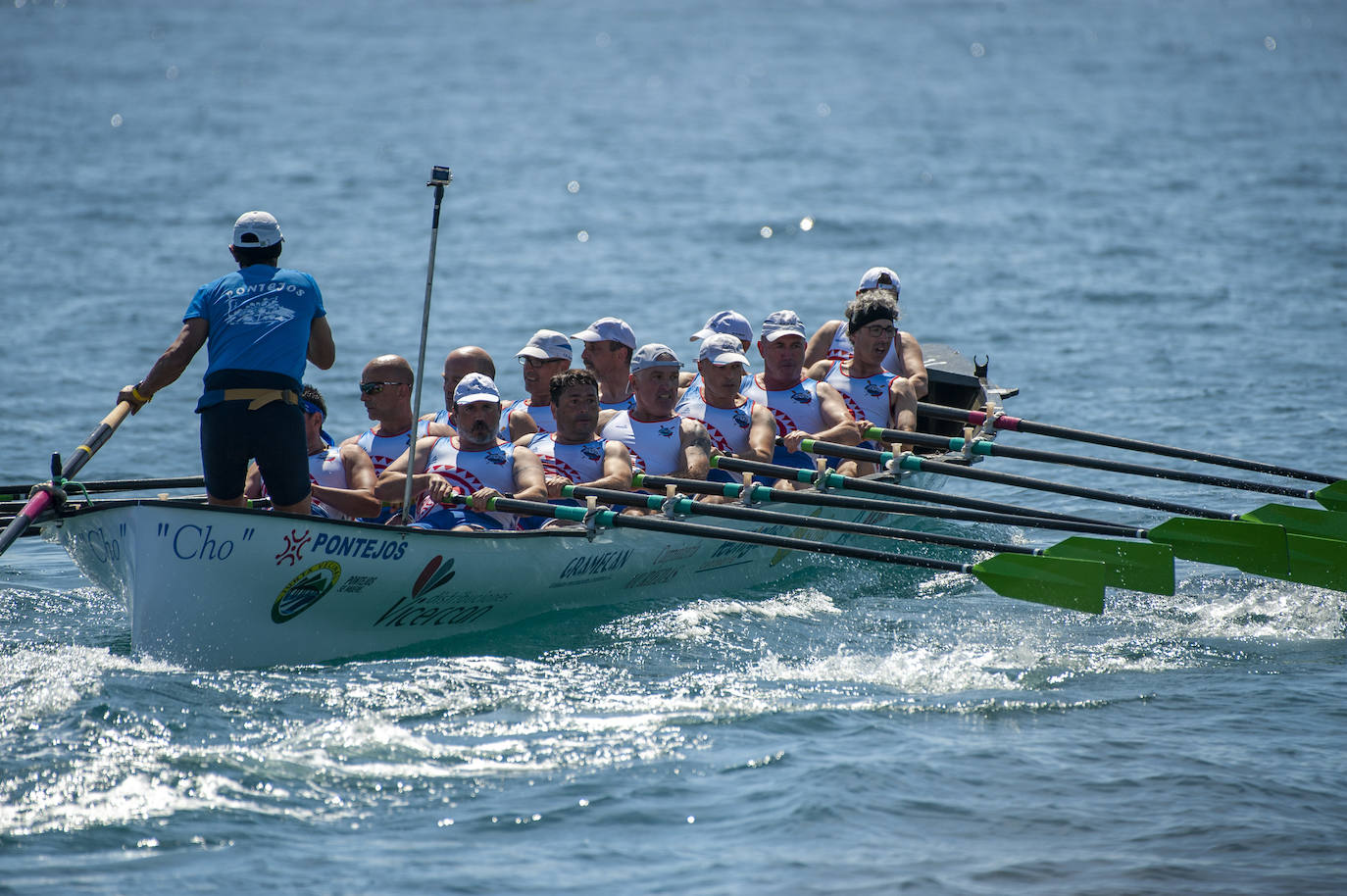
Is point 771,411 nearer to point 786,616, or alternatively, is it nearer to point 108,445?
point 786,616

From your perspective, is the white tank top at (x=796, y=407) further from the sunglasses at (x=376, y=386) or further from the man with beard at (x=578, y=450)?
the sunglasses at (x=376, y=386)

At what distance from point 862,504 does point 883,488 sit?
0.54m

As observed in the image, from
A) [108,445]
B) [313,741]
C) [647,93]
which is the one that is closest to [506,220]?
[108,445]

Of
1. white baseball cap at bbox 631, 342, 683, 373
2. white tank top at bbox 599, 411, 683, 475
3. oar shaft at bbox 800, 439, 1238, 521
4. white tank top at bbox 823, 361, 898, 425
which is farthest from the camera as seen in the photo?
white tank top at bbox 823, 361, 898, 425

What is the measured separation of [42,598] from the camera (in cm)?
991

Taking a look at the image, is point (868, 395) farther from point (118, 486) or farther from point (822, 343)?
point (118, 486)

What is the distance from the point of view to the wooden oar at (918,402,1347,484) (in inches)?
419

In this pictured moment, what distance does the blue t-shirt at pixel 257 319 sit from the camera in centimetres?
797

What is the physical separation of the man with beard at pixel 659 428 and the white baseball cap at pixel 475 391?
111 centimetres

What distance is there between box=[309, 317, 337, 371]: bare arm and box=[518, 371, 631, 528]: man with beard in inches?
56.7

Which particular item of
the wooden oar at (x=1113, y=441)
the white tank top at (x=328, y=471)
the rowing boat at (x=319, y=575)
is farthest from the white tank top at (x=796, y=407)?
the white tank top at (x=328, y=471)

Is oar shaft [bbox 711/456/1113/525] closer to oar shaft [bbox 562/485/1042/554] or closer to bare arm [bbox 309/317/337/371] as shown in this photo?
oar shaft [bbox 562/485/1042/554]

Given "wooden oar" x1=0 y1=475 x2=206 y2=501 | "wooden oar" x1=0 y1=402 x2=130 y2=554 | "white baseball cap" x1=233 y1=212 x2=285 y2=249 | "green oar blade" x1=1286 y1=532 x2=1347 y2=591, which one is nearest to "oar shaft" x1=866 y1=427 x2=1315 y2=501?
"green oar blade" x1=1286 y1=532 x2=1347 y2=591

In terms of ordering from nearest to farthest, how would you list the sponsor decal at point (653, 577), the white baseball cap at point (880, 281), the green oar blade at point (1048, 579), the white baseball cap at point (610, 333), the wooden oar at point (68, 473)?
the wooden oar at point (68, 473) < the green oar blade at point (1048, 579) < the sponsor decal at point (653, 577) < the white baseball cap at point (610, 333) < the white baseball cap at point (880, 281)
